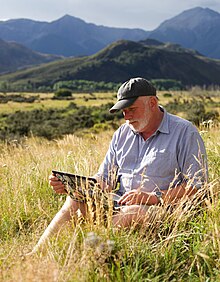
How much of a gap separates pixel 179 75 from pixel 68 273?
6239 inches

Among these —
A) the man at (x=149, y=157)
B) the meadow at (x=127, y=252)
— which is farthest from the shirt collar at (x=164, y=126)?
the meadow at (x=127, y=252)

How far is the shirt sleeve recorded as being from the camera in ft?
9.98

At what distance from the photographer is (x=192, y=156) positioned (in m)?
3.08

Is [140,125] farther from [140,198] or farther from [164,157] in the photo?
[140,198]

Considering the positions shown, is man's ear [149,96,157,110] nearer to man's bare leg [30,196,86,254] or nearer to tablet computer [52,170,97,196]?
tablet computer [52,170,97,196]

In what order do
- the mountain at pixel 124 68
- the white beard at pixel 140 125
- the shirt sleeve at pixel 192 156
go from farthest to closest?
1. the mountain at pixel 124 68
2. the white beard at pixel 140 125
3. the shirt sleeve at pixel 192 156

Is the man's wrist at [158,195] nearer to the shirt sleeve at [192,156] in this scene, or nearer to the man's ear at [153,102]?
the shirt sleeve at [192,156]

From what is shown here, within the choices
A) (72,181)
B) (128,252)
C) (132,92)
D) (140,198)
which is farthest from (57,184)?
(128,252)

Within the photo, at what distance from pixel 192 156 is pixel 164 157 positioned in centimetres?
22

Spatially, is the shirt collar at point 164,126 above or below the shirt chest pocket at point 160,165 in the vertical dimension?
above

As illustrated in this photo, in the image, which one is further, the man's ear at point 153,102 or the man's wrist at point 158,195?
the man's ear at point 153,102

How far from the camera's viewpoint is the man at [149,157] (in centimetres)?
299

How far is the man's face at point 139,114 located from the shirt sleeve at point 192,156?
0.34 meters

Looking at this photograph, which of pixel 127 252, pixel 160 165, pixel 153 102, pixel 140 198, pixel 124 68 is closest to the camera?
pixel 127 252
